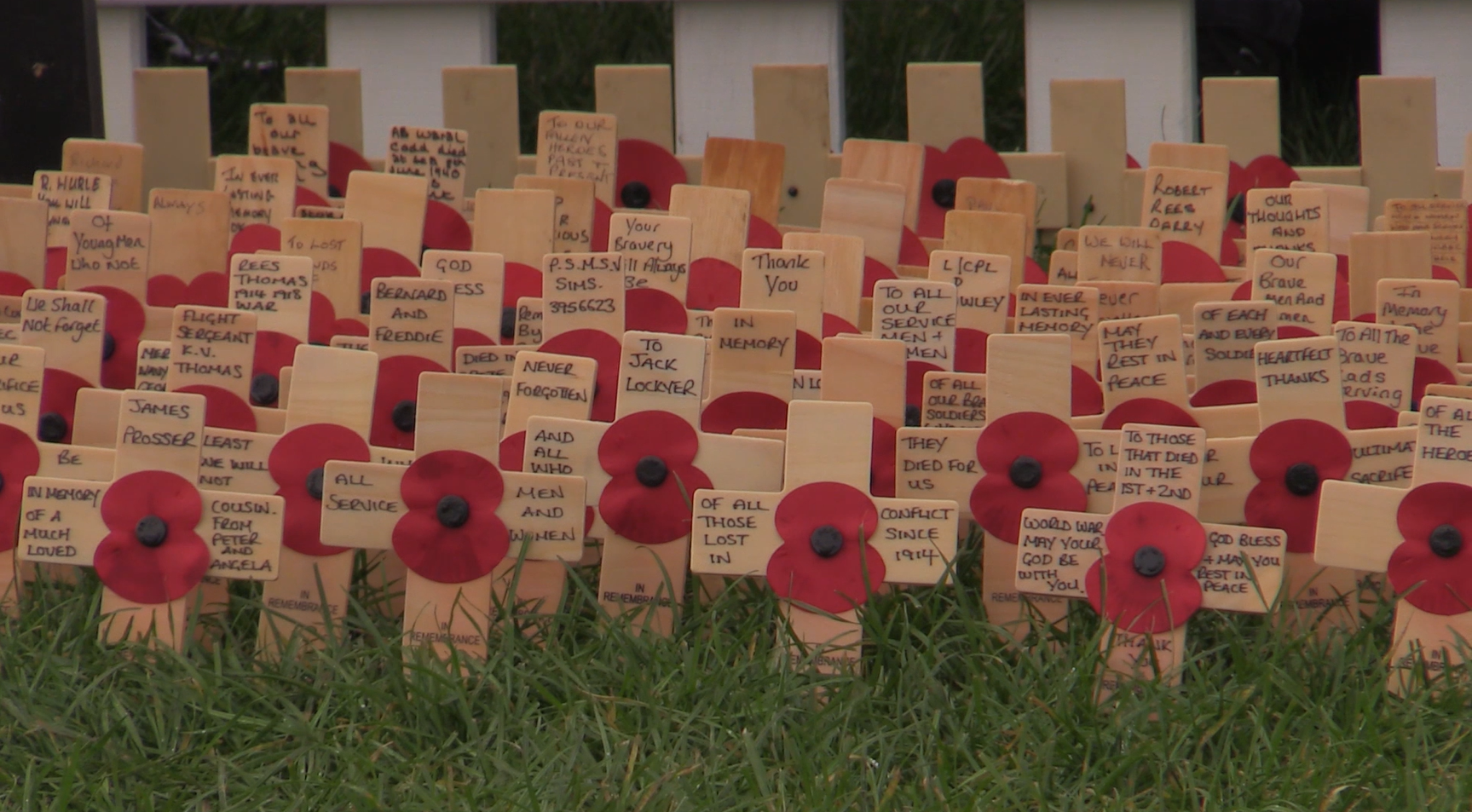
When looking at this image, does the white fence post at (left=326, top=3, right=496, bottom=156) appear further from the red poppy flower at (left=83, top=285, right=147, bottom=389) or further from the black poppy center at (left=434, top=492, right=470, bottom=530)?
the black poppy center at (left=434, top=492, right=470, bottom=530)

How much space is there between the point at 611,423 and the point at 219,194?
98 cm

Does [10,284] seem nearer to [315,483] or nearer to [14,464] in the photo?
[14,464]

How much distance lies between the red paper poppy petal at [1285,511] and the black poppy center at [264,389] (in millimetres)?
1153

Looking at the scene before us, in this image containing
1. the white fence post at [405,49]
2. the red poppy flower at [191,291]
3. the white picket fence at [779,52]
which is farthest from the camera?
the white fence post at [405,49]

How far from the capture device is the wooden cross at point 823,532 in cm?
183

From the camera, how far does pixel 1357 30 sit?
5.09 m

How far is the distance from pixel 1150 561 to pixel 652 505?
0.54m

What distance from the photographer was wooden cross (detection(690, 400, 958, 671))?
1829 millimetres

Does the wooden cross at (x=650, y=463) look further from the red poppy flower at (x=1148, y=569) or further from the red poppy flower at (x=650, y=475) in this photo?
the red poppy flower at (x=1148, y=569)

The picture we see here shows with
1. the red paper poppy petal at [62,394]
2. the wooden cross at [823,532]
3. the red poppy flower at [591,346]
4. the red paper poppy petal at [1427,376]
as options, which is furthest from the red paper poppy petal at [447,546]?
the red paper poppy petal at [1427,376]

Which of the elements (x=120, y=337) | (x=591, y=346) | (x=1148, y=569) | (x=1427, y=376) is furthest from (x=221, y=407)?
(x=1427, y=376)

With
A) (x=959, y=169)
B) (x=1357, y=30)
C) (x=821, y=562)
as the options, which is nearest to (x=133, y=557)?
(x=821, y=562)

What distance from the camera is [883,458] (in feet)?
6.49

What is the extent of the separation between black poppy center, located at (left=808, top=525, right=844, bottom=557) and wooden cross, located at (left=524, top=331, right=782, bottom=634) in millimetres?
93
